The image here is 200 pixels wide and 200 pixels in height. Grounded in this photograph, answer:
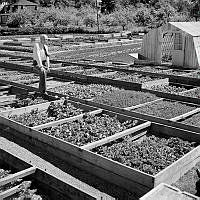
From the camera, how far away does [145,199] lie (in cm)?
480

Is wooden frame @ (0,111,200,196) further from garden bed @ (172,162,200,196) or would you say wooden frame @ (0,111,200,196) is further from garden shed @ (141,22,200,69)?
garden shed @ (141,22,200,69)

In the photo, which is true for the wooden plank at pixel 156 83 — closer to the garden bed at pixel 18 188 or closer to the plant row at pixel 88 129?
the plant row at pixel 88 129

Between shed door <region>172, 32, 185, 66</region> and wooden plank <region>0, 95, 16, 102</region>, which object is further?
shed door <region>172, 32, 185, 66</region>

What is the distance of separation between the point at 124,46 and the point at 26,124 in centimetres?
2168

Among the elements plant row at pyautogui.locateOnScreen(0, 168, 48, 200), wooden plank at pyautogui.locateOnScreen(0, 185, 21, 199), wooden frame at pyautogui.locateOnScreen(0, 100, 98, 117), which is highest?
wooden frame at pyautogui.locateOnScreen(0, 100, 98, 117)

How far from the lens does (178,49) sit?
17203mm

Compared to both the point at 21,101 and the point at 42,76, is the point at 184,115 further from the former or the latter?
the point at 21,101

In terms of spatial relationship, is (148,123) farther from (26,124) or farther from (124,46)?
(124,46)

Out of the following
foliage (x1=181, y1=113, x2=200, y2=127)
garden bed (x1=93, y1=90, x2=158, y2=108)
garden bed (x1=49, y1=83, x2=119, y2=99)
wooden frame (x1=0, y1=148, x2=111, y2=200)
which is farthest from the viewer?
garden bed (x1=49, y1=83, x2=119, y2=99)

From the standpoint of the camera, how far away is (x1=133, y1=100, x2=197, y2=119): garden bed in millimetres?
Result: 9328

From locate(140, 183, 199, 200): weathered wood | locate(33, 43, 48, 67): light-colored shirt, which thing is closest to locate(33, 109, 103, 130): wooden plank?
locate(33, 43, 48, 67): light-colored shirt

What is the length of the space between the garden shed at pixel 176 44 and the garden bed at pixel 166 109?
6.91m

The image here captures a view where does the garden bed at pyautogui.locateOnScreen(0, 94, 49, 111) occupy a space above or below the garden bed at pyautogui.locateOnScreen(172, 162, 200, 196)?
above

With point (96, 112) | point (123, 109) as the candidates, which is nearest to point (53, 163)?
point (96, 112)
